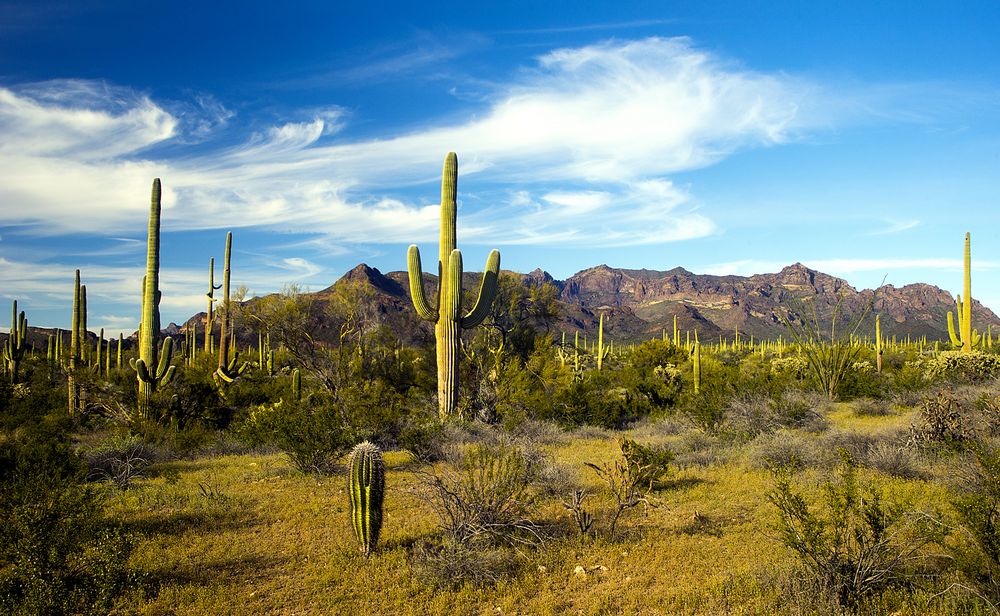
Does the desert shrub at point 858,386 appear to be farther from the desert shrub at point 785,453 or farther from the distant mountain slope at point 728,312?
the desert shrub at point 785,453

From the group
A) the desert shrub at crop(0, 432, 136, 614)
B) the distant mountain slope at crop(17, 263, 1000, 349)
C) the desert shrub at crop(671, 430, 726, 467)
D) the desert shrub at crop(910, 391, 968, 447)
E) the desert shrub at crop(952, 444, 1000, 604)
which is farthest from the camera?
the distant mountain slope at crop(17, 263, 1000, 349)

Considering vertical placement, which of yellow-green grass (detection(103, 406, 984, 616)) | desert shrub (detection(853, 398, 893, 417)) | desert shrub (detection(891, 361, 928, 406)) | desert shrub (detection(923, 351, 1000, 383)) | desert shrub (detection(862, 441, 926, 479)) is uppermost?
desert shrub (detection(923, 351, 1000, 383))

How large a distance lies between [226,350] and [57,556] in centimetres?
1808

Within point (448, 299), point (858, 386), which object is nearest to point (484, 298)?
point (448, 299)

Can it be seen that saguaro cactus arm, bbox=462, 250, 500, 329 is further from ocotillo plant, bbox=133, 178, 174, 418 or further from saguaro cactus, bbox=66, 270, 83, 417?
saguaro cactus, bbox=66, 270, 83, 417

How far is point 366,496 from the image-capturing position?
6.52 meters

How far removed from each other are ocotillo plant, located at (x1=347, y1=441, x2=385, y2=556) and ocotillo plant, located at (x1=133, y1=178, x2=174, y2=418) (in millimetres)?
10282

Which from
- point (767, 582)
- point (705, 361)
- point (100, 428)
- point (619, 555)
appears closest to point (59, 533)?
point (619, 555)

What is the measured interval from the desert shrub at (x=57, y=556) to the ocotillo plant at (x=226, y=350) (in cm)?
1427

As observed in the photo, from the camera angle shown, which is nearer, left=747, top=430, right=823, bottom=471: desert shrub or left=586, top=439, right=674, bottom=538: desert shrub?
left=586, top=439, right=674, bottom=538: desert shrub

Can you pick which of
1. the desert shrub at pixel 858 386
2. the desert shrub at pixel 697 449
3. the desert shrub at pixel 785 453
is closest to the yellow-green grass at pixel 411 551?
the desert shrub at pixel 785 453

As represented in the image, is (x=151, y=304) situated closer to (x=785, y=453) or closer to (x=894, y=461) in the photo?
(x=785, y=453)

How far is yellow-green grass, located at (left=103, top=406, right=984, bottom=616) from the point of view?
17.6 feet

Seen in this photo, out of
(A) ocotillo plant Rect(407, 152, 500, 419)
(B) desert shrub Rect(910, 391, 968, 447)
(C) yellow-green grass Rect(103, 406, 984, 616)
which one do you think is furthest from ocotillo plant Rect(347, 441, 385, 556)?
(B) desert shrub Rect(910, 391, 968, 447)
